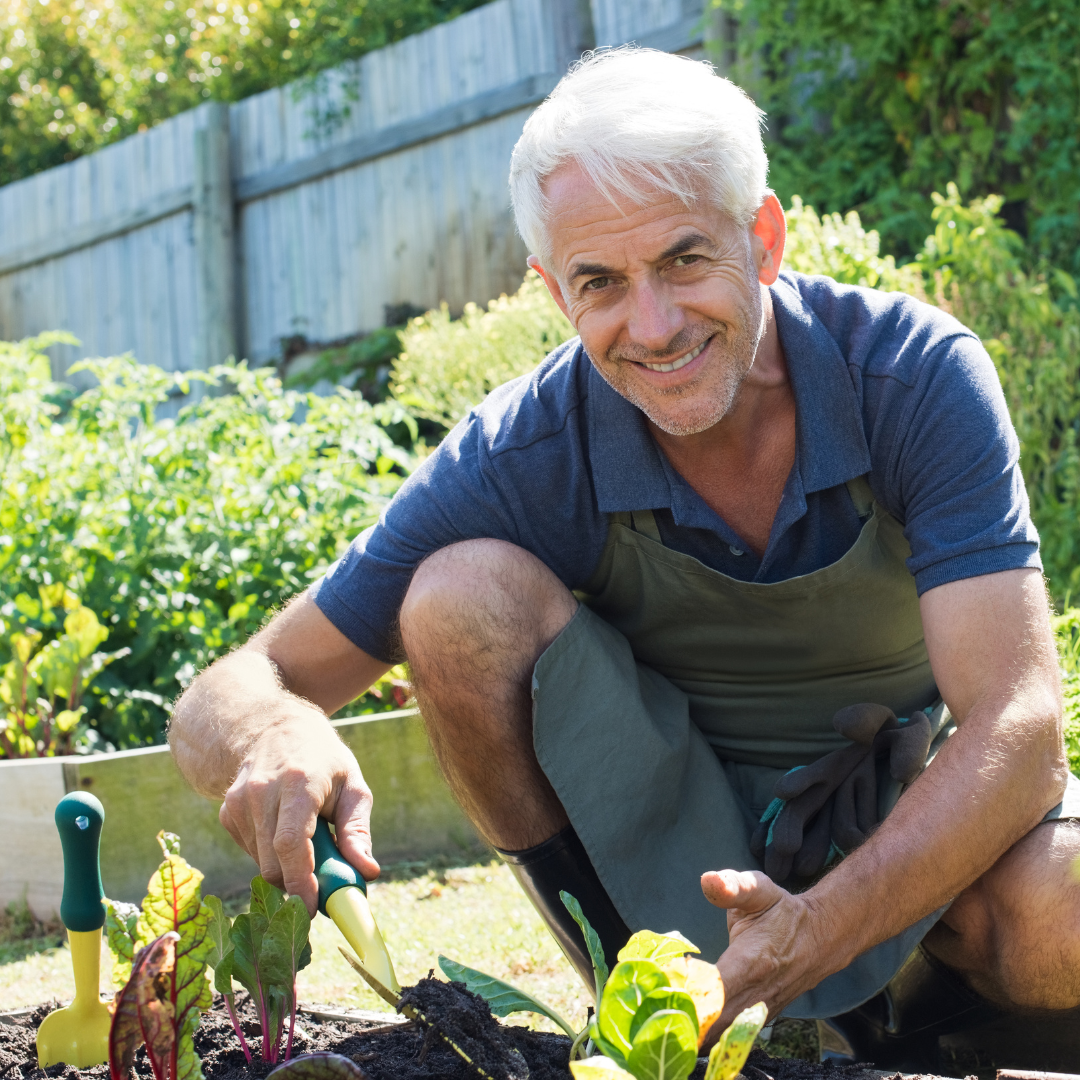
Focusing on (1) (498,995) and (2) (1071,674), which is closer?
(1) (498,995)

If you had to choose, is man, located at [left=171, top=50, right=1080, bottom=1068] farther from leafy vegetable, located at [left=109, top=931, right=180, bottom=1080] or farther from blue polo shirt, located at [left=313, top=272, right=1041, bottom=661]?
leafy vegetable, located at [left=109, top=931, right=180, bottom=1080]

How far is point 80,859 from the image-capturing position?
127cm

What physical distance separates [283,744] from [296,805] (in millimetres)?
128

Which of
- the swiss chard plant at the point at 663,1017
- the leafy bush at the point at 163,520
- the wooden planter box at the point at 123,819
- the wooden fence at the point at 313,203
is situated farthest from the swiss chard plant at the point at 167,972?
the wooden fence at the point at 313,203

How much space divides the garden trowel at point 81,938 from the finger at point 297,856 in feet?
0.63

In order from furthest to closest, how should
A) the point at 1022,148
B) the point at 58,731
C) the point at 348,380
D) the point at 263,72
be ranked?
the point at 263,72, the point at 348,380, the point at 1022,148, the point at 58,731

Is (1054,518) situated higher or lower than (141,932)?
higher

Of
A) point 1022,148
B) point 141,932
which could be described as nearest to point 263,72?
point 1022,148

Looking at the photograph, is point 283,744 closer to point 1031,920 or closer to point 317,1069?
point 317,1069

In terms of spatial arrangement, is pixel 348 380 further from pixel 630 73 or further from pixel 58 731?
pixel 630 73

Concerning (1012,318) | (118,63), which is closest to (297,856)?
(1012,318)

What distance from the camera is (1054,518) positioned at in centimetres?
329

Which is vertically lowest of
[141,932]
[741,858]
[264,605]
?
[741,858]

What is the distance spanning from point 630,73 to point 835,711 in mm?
1026
